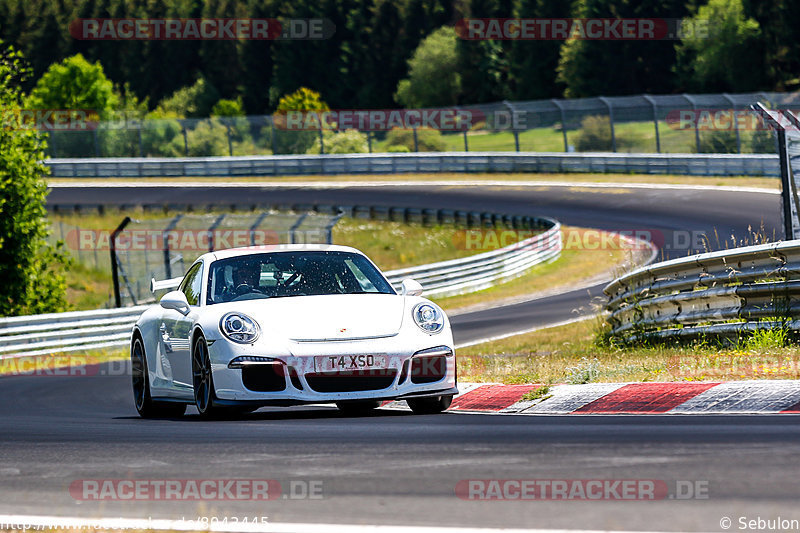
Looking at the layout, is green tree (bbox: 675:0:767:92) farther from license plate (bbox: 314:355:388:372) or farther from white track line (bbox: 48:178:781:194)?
license plate (bbox: 314:355:388:372)

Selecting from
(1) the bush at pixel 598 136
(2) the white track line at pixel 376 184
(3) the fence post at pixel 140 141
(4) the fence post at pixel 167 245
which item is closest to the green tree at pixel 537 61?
(3) the fence post at pixel 140 141

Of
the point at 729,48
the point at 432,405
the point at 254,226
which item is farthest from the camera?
the point at 729,48

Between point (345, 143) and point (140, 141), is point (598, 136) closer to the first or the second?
point (345, 143)

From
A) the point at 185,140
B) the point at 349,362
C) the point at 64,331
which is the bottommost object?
the point at 64,331

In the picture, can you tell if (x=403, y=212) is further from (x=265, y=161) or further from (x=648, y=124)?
(x=265, y=161)

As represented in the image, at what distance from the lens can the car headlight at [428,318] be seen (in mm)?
8734

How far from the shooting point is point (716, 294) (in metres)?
11.3

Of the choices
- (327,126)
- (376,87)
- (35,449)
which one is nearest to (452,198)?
(327,126)

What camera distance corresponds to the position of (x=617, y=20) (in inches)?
3465

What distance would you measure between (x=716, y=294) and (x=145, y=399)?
5.30 m

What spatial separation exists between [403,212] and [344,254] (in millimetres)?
31945

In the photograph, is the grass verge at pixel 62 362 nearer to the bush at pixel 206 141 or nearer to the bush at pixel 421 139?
the bush at pixel 421 139

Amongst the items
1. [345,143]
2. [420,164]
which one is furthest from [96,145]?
[420,164]

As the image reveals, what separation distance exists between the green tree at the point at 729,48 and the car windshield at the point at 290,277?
7256 centimetres
